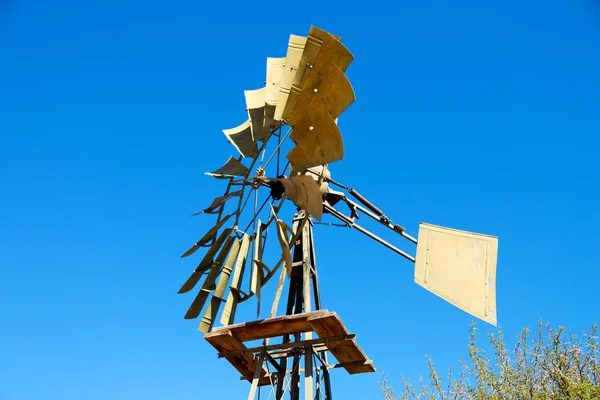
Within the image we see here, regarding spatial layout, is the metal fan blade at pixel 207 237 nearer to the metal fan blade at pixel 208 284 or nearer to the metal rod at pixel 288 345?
the metal fan blade at pixel 208 284

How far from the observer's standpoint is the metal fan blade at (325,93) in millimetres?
5938

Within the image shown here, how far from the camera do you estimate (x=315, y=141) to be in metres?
6.02

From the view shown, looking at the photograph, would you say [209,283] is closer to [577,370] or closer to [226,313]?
[226,313]

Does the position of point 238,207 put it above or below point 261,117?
below

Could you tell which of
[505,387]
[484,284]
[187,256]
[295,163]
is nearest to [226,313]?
[187,256]

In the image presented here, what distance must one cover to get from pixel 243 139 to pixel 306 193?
5.52ft

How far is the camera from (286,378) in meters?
7.10

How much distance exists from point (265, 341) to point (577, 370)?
220 inches

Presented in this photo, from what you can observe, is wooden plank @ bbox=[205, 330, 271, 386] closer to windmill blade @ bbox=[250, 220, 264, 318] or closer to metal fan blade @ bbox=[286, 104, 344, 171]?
windmill blade @ bbox=[250, 220, 264, 318]

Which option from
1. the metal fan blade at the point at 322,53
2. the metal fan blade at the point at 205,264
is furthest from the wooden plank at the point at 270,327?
the metal fan blade at the point at 322,53

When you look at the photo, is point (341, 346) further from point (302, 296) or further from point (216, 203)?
point (216, 203)

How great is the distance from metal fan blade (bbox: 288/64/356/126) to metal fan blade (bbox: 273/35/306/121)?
13cm

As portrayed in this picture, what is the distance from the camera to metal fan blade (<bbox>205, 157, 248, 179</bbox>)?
7.24 metres

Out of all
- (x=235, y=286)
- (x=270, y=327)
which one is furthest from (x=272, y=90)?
(x=270, y=327)
